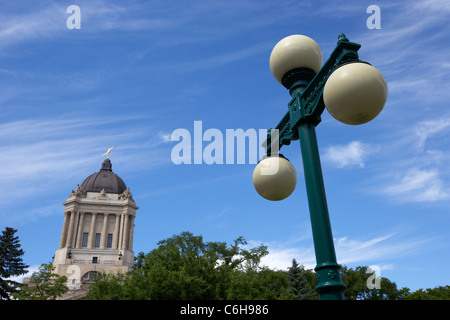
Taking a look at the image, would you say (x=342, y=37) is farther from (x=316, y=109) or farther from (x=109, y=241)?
(x=109, y=241)

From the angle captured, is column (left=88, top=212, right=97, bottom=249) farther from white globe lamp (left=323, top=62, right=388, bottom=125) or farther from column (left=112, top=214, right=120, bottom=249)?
white globe lamp (left=323, top=62, right=388, bottom=125)

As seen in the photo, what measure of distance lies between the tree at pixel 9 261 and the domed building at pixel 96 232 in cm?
845

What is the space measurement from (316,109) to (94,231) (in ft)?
244

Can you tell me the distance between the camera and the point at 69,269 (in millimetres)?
63125

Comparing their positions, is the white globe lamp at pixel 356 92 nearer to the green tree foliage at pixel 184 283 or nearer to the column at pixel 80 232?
the green tree foliage at pixel 184 283

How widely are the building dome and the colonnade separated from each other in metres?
7.16

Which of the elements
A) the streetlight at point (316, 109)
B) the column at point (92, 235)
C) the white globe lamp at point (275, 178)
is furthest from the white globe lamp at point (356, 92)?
the column at point (92, 235)

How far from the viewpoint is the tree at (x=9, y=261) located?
50.1m

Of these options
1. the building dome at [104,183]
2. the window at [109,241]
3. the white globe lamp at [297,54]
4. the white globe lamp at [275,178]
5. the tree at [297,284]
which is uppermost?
the building dome at [104,183]

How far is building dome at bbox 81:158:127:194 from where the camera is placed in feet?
261

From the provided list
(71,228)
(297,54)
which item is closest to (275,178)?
(297,54)

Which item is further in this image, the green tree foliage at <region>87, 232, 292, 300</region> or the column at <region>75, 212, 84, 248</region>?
the column at <region>75, 212, 84, 248</region>

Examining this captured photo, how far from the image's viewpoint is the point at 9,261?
5488cm

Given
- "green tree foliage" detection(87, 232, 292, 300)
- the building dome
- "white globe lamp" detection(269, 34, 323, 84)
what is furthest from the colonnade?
"white globe lamp" detection(269, 34, 323, 84)
